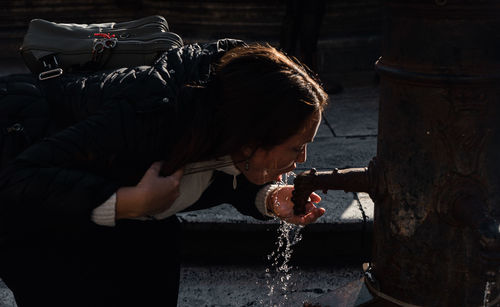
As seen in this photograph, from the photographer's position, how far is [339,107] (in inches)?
193

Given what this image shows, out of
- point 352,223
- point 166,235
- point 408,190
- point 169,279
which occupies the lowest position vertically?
point 352,223

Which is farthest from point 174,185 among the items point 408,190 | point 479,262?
point 479,262

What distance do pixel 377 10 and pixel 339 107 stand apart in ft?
6.14

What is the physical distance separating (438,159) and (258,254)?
1.42 m

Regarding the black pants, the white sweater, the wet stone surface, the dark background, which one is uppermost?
the white sweater

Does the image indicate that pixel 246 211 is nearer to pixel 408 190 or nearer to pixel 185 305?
pixel 408 190

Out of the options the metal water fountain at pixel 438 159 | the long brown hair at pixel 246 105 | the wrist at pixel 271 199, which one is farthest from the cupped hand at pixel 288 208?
the long brown hair at pixel 246 105

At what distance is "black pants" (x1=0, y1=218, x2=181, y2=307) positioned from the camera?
70.0 inches

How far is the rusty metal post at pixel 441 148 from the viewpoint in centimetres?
155

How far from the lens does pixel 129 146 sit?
1.57 metres

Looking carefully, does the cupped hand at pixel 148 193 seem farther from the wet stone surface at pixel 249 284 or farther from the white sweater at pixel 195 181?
the wet stone surface at pixel 249 284

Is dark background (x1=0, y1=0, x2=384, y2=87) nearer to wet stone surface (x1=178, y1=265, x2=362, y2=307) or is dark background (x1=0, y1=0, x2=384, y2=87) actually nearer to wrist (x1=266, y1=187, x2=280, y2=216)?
wet stone surface (x1=178, y1=265, x2=362, y2=307)

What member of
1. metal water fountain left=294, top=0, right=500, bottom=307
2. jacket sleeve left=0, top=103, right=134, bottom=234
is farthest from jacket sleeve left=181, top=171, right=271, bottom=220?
jacket sleeve left=0, top=103, right=134, bottom=234

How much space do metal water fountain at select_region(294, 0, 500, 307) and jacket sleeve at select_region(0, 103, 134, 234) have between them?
2.06ft
